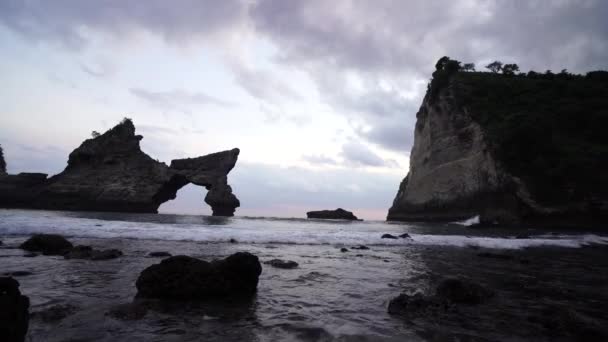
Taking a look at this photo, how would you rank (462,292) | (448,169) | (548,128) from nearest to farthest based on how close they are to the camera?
(462,292), (548,128), (448,169)

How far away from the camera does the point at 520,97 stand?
51.0 metres

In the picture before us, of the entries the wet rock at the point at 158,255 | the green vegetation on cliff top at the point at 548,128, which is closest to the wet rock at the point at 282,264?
the wet rock at the point at 158,255

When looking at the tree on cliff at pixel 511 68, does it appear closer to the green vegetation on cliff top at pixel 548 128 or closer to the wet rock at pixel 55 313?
the green vegetation on cliff top at pixel 548 128

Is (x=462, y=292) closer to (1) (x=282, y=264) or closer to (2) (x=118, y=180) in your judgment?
(1) (x=282, y=264)

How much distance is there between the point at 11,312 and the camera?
3.04 meters

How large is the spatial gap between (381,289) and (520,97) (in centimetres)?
5730

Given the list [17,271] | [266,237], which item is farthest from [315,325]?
[266,237]

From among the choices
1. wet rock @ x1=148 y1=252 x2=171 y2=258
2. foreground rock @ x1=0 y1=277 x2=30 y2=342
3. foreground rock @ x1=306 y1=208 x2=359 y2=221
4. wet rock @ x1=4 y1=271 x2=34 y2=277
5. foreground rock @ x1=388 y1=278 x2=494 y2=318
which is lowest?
wet rock @ x1=4 y1=271 x2=34 y2=277

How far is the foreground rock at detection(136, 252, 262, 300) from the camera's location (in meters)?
5.56

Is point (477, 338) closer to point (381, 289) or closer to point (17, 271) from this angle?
point (381, 289)

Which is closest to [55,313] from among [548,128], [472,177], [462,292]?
[462,292]

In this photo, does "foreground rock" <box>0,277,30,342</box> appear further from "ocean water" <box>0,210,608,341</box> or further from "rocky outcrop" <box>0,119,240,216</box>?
"rocky outcrop" <box>0,119,240,216</box>

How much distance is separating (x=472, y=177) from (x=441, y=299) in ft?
153

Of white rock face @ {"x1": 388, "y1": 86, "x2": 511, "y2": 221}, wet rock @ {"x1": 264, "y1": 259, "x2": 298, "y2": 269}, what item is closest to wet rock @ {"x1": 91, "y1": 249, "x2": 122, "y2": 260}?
wet rock @ {"x1": 264, "y1": 259, "x2": 298, "y2": 269}
